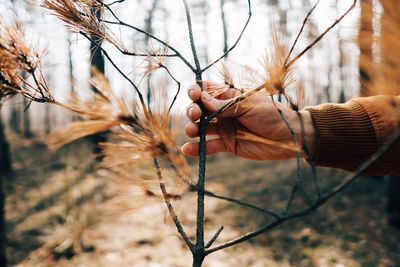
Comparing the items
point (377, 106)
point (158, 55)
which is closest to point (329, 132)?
point (377, 106)

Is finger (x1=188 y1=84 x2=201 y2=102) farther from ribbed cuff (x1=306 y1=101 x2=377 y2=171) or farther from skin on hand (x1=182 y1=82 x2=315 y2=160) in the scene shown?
ribbed cuff (x1=306 y1=101 x2=377 y2=171)

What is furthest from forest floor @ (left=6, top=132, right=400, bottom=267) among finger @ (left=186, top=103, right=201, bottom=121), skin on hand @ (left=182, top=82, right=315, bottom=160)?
finger @ (left=186, top=103, right=201, bottom=121)

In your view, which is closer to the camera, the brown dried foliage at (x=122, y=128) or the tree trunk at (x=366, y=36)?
the tree trunk at (x=366, y=36)

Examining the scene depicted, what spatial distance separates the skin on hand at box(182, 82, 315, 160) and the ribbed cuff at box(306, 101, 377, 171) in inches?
1.6

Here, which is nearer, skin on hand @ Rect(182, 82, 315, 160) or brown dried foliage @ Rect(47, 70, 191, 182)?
brown dried foliage @ Rect(47, 70, 191, 182)

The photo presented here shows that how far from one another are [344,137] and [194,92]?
570mm

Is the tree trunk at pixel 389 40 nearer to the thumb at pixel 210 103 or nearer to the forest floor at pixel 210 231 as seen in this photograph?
the thumb at pixel 210 103

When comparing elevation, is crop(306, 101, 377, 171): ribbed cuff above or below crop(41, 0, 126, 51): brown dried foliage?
below

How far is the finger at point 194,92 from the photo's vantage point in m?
0.99

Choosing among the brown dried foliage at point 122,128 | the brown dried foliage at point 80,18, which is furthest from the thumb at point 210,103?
the brown dried foliage at point 80,18

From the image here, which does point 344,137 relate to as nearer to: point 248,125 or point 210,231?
point 248,125

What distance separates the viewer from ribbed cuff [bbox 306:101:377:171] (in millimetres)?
1130

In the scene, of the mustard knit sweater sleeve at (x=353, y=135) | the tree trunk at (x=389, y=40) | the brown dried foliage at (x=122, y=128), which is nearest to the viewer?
the tree trunk at (x=389, y=40)

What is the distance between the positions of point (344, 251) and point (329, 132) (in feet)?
14.4
